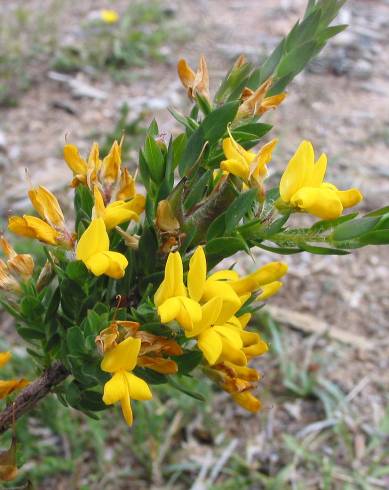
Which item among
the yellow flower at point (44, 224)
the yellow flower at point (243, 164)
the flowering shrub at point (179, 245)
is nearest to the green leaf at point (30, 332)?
the flowering shrub at point (179, 245)

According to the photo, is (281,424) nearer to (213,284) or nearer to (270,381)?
(270,381)

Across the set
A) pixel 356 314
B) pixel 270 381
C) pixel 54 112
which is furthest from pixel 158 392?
pixel 54 112

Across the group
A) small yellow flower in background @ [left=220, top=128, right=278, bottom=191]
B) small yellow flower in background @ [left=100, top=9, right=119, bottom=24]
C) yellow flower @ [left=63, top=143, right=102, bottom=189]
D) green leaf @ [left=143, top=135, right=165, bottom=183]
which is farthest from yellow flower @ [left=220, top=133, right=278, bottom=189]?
small yellow flower in background @ [left=100, top=9, right=119, bottom=24]

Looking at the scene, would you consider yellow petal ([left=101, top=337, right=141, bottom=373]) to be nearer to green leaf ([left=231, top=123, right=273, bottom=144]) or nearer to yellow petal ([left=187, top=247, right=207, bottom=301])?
yellow petal ([left=187, top=247, right=207, bottom=301])

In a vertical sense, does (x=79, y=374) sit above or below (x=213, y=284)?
below

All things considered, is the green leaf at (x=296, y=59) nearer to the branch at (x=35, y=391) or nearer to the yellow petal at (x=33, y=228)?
the yellow petal at (x=33, y=228)

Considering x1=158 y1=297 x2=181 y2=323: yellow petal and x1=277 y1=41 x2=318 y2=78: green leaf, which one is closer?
x1=158 y1=297 x2=181 y2=323: yellow petal
